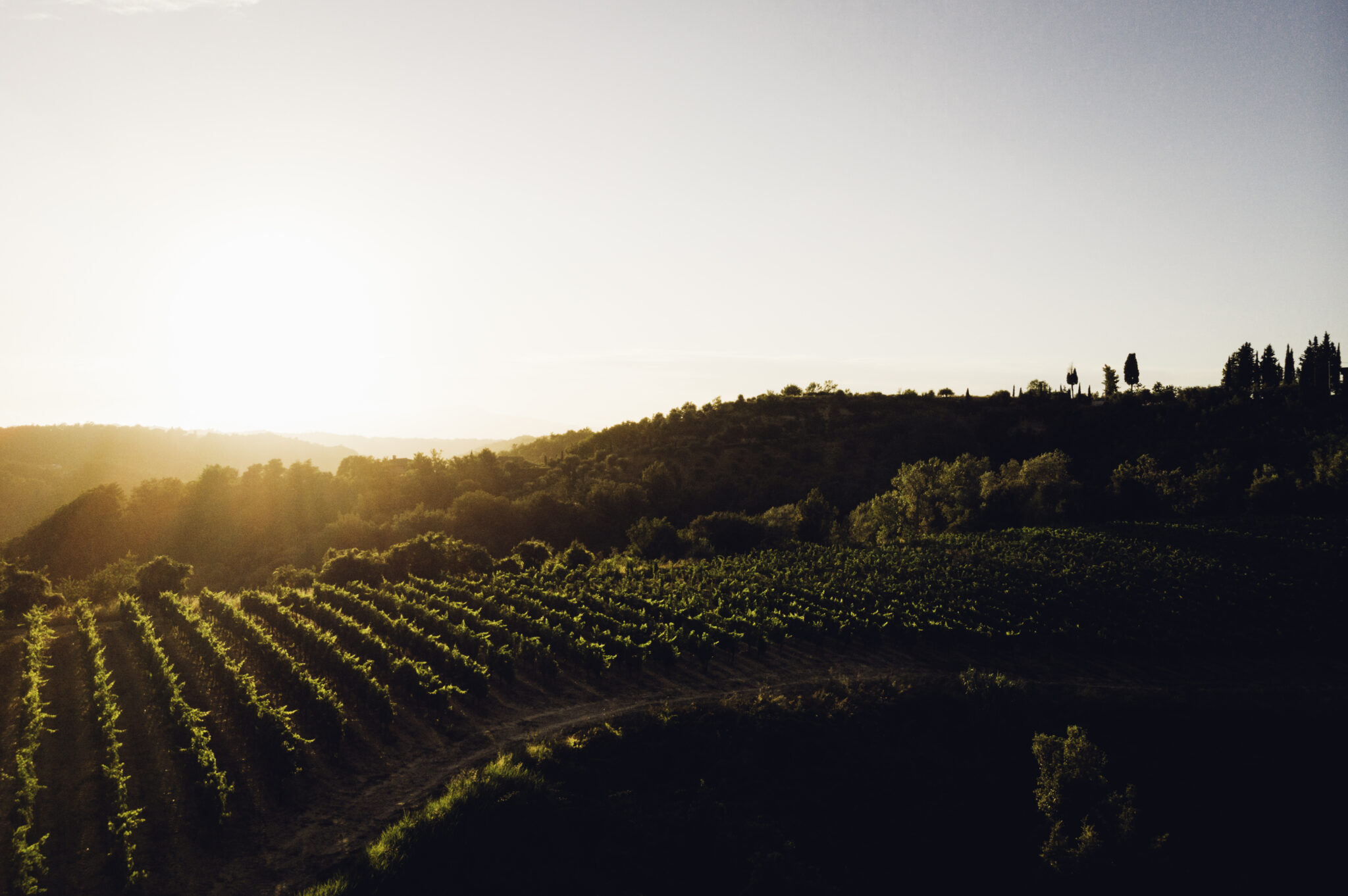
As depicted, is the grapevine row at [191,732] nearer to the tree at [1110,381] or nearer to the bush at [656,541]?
the bush at [656,541]

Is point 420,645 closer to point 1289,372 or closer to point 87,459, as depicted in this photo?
point 1289,372

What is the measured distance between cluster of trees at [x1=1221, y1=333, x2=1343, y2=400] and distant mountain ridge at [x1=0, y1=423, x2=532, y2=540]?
428 feet

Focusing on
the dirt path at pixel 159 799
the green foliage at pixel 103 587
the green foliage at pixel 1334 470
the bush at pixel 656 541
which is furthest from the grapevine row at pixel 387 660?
the green foliage at pixel 1334 470

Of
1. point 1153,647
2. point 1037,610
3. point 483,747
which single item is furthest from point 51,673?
point 1153,647

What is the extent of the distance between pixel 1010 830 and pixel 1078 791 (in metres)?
2.80

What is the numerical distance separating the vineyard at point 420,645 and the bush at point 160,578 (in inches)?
142

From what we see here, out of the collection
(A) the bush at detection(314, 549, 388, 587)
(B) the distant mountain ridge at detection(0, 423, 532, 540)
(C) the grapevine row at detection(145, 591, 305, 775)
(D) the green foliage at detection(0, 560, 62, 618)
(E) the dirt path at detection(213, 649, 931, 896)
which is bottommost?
(E) the dirt path at detection(213, 649, 931, 896)

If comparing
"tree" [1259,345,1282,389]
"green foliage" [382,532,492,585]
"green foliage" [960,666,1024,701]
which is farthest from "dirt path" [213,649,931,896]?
"tree" [1259,345,1282,389]

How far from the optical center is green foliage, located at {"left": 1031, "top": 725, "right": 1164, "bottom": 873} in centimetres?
→ 1711

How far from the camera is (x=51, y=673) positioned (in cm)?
2356

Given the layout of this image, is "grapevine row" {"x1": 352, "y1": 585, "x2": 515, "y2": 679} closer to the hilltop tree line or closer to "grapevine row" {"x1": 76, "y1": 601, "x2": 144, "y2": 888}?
"grapevine row" {"x1": 76, "y1": 601, "x2": 144, "y2": 888}

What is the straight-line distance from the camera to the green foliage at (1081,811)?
17109 millimetres

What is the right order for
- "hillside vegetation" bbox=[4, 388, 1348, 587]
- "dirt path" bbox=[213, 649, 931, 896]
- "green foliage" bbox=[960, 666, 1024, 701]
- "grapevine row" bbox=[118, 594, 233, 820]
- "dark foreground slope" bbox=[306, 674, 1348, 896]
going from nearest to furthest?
"dirt path" bbox=[213, 649, 931, 896] → "grapevine row" bbox=[118, 594, 233, 820] → "dark foreground slope" bbox=[306, 674, 1348, 896] → "green foliage" bbox=[960, 666, 1024, 701] → "hillside vegetation" bbox=[4, 388, 1348, 587]

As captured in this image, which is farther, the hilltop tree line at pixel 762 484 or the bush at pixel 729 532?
the hilltop tree line at pixel 762 484
